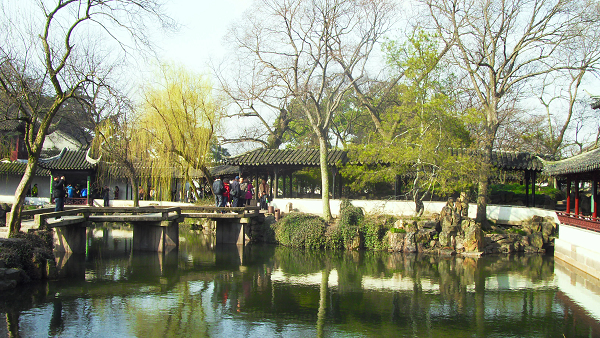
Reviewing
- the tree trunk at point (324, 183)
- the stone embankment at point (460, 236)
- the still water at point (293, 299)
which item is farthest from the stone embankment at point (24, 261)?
the stone embankment at point (460, 236)

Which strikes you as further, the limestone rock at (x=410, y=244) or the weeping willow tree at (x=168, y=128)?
the weeping willow tree at (x=168, y=128)

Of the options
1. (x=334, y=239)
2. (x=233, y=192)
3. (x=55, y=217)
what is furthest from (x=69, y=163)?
(x=334, y=239)

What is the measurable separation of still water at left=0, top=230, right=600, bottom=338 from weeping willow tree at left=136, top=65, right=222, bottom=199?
6.05 metres

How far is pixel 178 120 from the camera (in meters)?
19.4

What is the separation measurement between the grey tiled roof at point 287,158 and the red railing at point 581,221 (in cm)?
752

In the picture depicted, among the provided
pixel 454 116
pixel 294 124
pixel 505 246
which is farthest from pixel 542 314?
pixel 294 124

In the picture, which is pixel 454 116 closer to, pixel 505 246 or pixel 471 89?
pixel 471 89

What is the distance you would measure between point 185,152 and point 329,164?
5.78 metres

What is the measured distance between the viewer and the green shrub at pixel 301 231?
53.3ft

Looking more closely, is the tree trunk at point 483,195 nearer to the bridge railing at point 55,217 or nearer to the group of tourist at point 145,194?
the bridge railing at point 55,217

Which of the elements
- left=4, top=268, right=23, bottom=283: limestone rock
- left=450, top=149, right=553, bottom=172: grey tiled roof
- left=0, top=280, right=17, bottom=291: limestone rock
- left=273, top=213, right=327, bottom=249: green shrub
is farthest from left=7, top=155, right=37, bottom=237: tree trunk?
left=450, top=149, right=553, bottom=172: grey tiled roof

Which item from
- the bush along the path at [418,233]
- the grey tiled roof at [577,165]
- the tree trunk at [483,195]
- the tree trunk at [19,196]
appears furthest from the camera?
the tree trunk at [483,195]

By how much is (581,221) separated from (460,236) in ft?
11.9

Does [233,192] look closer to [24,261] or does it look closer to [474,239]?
[24,261]
